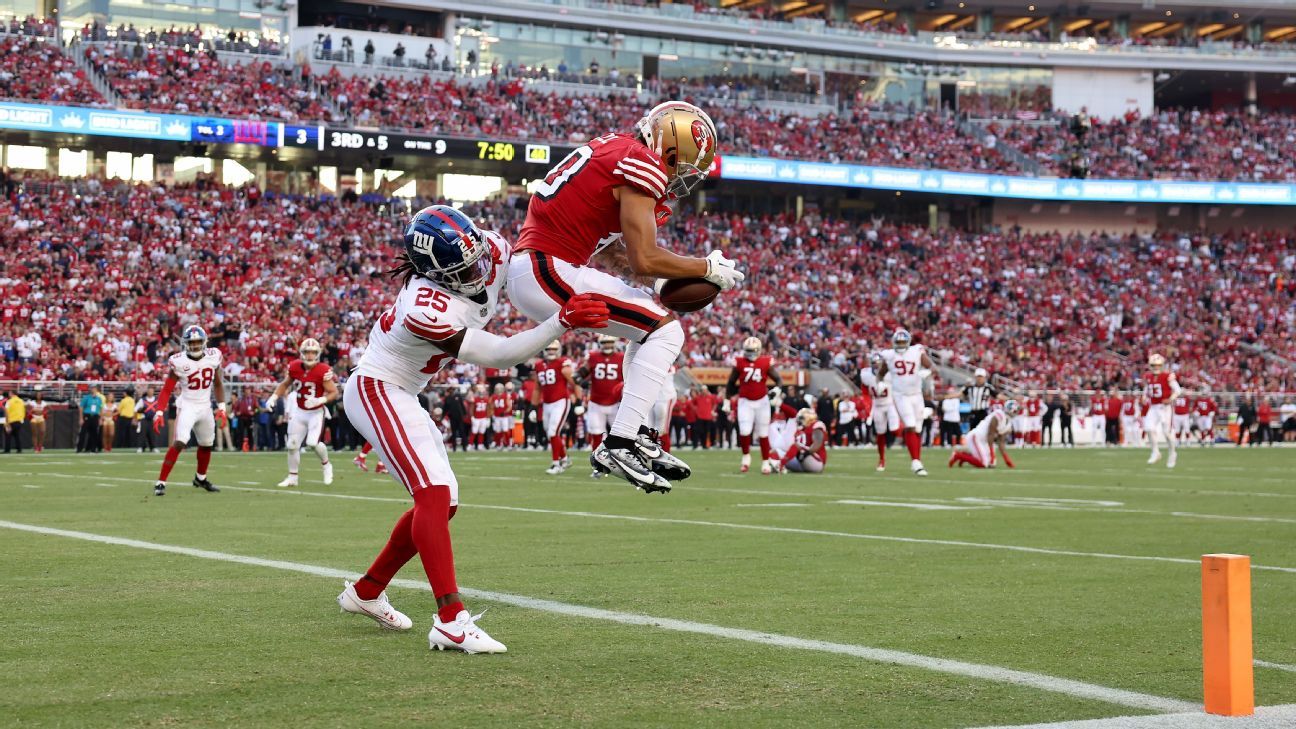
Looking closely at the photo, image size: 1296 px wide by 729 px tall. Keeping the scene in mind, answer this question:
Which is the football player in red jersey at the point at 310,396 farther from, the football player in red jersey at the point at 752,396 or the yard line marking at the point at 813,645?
the yard line marking at the point at 813,645

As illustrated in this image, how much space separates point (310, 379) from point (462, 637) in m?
13.4

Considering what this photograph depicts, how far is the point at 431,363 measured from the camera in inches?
261

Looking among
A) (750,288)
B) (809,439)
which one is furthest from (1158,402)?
(750,288)

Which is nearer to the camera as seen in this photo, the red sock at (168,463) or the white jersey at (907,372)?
the red sock at (168,463)

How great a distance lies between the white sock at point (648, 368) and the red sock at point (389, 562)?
1.08 metres

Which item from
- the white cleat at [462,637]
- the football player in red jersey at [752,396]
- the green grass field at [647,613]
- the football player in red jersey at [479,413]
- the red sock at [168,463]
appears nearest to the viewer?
the green grass field at [647,613]

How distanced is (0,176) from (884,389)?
2723 cm

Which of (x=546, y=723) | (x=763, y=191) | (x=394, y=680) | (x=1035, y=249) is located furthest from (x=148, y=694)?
(x=1035, y=249)

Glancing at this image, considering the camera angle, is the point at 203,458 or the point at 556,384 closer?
the point at 203,458

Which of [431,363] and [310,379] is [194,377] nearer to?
[310,379]

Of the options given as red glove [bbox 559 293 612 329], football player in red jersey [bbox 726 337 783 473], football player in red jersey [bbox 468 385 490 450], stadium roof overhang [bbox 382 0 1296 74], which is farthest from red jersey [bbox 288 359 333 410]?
stadium roof overhang [bbox 382 0 1296 74]

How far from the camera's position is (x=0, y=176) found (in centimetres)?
3941

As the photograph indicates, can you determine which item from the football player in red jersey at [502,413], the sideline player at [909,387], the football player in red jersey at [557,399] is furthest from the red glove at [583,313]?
the football player in red jersey at [502,413]

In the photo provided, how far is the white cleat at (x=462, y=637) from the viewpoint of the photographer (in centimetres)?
600
